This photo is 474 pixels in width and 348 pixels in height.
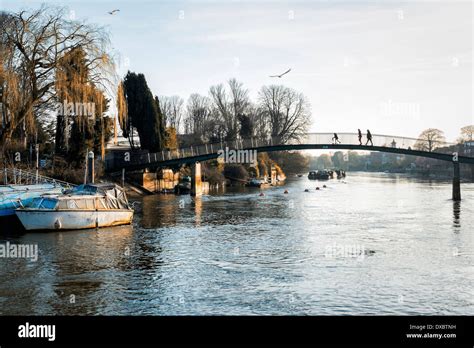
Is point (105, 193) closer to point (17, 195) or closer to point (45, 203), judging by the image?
point (45, 203)

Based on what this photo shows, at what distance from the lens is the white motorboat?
30.8m

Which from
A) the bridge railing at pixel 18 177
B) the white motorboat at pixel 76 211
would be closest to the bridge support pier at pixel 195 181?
the bridge railing at pixel 18 177

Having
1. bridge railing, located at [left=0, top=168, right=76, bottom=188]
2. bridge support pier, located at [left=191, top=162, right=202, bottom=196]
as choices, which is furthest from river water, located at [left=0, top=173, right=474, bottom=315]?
bridge support pier, located at [left=191, top=162, right=202, bottom=196]

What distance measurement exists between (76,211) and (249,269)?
13.2m

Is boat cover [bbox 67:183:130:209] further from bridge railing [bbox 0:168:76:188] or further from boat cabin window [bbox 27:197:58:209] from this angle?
bridge railing [bbox 0:168:76:188]

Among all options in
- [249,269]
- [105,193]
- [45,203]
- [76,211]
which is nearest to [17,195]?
[45,203]

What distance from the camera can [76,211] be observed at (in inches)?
1252

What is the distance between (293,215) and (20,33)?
22.1m

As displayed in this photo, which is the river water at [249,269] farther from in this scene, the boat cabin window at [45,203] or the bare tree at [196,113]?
the bare tree at [196,113]

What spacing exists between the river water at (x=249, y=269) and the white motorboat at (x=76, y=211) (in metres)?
0.77

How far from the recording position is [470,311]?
667 inches

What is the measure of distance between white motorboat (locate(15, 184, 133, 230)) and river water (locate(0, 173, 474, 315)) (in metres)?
0.77

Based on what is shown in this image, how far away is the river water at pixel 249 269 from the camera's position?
1734cm

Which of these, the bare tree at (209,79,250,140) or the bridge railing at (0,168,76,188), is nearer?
the bridge railing at (0,168,76,188)
